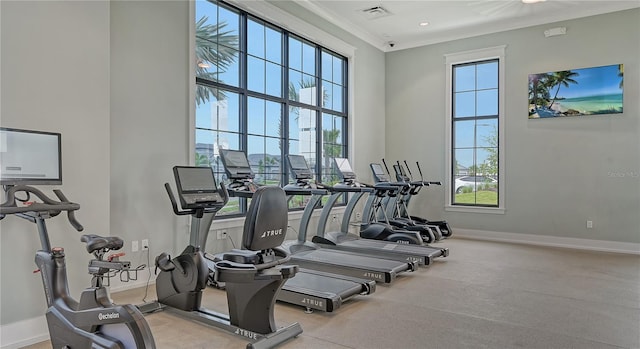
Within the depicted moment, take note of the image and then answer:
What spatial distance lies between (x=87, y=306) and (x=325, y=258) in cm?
322

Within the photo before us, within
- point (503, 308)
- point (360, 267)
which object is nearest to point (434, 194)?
point (360, 267)

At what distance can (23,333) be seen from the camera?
2.98 meters

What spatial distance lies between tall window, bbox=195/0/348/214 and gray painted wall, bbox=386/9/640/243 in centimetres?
210

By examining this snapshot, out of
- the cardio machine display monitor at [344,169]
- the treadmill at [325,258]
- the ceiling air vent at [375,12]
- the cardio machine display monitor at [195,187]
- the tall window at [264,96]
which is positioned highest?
A: the ceiling air vent at [375,12]

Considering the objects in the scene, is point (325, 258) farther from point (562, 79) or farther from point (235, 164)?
point (562, 79)

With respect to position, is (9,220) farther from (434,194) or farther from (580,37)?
(580,37)

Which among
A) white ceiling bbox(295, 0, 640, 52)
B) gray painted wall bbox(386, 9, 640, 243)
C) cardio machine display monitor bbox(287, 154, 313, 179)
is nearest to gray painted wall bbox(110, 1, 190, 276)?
cardio machine display monitor bbox(287, 154, 313, 179)

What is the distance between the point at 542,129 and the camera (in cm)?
752

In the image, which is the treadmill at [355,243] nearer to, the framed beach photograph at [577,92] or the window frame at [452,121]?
the window frame at [452,121]

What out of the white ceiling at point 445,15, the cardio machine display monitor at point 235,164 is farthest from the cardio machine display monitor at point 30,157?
the white ceiling at point 445,15

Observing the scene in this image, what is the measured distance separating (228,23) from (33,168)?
3.44 m

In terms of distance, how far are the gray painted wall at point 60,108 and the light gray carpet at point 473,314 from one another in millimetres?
567

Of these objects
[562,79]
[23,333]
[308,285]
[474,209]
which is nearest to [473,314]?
[308,285]

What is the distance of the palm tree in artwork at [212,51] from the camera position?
524 cm
